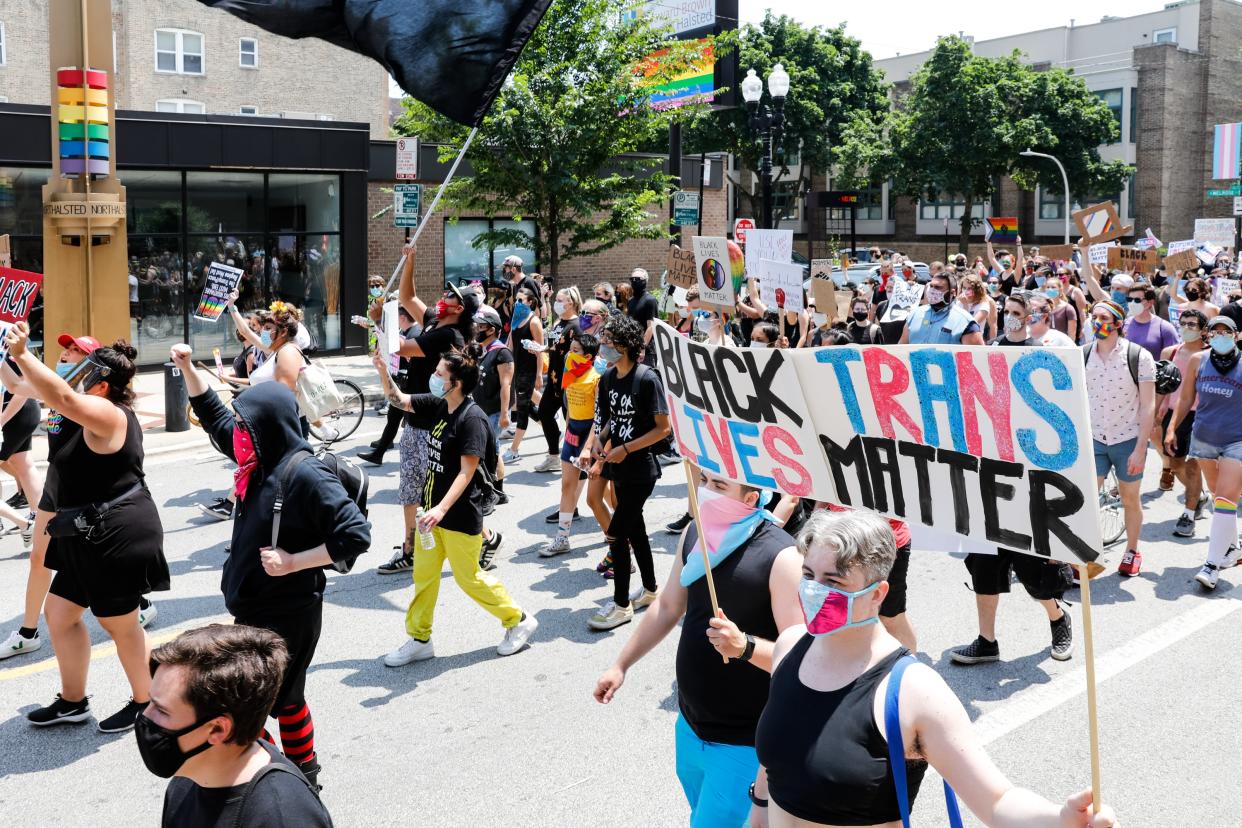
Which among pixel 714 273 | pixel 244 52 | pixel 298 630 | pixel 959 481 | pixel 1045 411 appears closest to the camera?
pixel 1045 411

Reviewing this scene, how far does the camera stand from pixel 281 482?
187 inches

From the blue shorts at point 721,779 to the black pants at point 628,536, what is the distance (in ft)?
11.0

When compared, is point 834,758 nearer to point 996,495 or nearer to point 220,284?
point 996,495

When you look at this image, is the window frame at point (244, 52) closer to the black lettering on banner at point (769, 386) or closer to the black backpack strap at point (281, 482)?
the black backpack strap at point (281, 482)

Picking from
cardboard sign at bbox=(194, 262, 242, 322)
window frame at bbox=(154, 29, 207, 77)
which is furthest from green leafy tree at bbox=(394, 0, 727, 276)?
window frame at bbox=(154, 29, 207, 77)

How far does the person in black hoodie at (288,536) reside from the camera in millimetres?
4711

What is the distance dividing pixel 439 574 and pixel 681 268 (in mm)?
7648

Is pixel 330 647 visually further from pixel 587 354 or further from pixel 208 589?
pixel 587 354

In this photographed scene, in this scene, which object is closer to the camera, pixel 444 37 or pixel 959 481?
pixel 959 481

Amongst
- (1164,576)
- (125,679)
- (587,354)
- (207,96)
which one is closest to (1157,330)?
(1164,576)

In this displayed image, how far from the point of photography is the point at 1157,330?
10.7m

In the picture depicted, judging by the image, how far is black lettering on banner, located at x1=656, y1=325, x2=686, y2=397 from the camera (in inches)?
163

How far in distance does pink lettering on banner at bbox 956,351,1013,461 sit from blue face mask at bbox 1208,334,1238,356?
20.6 feet

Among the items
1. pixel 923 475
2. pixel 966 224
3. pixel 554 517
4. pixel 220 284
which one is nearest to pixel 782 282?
pixel 554 517
